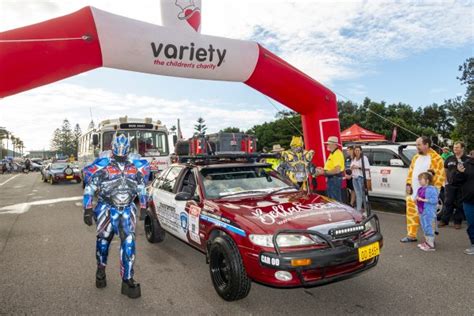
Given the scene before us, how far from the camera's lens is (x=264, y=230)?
138 inches

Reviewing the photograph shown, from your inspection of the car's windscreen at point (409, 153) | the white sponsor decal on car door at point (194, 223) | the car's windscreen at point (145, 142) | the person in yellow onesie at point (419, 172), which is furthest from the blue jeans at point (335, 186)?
the car's windscreen at point (145, 142)

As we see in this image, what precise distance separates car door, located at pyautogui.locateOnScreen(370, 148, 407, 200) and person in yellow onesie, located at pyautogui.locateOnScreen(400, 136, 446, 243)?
9.69 ft

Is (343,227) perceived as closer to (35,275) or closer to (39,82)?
(35,275)

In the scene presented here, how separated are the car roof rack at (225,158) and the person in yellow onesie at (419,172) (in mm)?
2687

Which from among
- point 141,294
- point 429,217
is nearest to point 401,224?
point 429,217

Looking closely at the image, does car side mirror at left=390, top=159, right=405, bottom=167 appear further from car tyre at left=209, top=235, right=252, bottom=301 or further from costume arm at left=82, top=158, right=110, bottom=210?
costume arm at left=82, top=158, right=110, bottom=210

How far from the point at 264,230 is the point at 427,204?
3488mm

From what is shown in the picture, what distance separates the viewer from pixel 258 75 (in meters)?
8.72

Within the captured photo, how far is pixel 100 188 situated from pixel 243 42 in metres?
5.60

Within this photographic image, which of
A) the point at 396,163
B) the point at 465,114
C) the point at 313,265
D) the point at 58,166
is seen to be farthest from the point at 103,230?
the point at 465,114

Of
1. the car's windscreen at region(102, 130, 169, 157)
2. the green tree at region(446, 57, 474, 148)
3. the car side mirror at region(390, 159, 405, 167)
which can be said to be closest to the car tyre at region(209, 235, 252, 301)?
the car side mirror at region(390, 159, 405, 167)

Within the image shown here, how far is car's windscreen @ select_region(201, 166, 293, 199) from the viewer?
464 centimetres

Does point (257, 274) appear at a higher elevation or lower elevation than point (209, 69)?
lower

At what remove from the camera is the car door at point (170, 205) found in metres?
5.00
